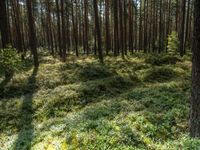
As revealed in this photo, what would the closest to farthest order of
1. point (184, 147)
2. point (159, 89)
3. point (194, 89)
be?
point (184, 147)
point (194, 89)
point (159, 89)

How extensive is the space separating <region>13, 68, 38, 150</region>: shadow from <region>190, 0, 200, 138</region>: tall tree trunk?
18.3 ft

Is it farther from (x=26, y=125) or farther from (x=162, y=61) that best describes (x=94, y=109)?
(x=162, y=61)

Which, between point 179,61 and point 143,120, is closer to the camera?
point 143,120

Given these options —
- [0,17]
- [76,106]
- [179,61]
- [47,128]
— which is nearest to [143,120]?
[47,128]

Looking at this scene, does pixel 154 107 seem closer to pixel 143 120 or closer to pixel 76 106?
pixel 143 120

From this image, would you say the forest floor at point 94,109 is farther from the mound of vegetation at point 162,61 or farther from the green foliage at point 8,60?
the mound of vegetation at point 162,61

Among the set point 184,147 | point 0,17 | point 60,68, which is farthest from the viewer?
point 60,68

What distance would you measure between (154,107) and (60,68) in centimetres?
1193

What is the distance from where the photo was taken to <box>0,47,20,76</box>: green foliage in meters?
19.6

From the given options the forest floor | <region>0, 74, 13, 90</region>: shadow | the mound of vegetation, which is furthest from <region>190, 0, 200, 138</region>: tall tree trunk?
the mound of vegetation

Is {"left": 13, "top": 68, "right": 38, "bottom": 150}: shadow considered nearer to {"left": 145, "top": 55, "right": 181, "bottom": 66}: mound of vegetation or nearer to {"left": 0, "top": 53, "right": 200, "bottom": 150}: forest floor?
{"left": 0, "top": 53, "right": 200, "bottom": 150}: forest floor

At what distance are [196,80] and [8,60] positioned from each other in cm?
1459

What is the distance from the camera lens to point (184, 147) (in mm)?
6480

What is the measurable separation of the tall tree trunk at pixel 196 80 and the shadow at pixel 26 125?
5.56m
